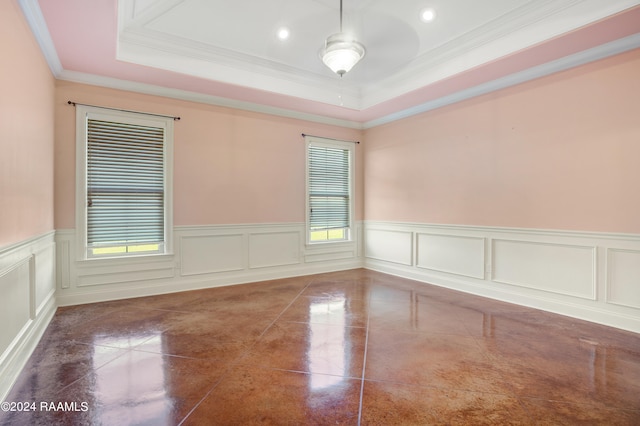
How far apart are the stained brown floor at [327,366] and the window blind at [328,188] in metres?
2.26

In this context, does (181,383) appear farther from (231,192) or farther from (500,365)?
(231,192)

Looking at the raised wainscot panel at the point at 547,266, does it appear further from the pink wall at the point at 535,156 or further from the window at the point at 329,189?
the window at the point at 329,189

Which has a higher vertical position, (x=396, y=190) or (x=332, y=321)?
(x=396, y=190)

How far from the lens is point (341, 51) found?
319 cm

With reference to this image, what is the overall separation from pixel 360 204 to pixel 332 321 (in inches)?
129

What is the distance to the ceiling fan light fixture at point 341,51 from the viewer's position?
10.3ft

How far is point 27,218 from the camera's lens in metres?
2.72

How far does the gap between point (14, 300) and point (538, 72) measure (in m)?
5.47

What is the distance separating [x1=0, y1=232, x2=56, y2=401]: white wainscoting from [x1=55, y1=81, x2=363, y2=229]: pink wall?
99 centimetres

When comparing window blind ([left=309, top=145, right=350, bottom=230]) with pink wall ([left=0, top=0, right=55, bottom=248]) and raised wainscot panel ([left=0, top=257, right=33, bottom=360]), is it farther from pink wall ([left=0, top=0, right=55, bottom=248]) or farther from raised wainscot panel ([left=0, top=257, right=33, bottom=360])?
raised wainscot panel ([left=0, top=257, right=33, bottom=360])

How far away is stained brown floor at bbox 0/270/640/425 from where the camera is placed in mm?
1929

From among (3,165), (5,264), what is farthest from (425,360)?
(3,165)

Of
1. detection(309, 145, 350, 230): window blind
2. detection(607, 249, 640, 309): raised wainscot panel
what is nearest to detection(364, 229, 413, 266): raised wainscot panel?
detection(309, 145, 350, 230): window blind

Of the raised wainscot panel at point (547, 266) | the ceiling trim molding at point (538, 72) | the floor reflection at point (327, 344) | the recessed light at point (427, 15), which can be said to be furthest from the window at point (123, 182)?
the raised wainscot panel at point (547, 266)
